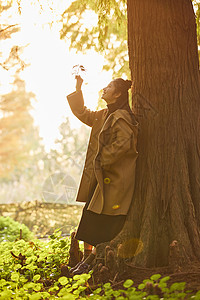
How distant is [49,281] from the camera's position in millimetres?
5488

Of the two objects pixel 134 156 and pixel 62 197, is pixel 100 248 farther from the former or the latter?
pixel 62 197

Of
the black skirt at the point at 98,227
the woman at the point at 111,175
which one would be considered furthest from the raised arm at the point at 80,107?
the black skirt at the point at 98,227

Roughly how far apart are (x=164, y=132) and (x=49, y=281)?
2256mm

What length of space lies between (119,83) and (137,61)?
0.36 m

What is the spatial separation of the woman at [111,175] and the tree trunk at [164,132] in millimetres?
157

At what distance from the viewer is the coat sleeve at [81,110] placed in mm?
6027

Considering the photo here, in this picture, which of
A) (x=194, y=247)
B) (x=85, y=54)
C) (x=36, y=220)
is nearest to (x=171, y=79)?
(x=194, y=247)

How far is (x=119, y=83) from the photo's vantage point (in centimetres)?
551

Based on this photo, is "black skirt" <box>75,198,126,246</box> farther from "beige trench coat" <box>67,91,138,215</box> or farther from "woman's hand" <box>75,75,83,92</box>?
"woman's hand" <box>75,75,83,92</box>

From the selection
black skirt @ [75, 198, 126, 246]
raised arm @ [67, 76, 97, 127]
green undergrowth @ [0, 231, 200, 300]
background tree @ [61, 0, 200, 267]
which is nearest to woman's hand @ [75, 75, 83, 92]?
raised arm @ [67, 76, 97, 127]

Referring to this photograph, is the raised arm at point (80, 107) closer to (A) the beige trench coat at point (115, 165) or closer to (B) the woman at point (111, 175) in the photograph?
(B) the woman at point (111, 175)

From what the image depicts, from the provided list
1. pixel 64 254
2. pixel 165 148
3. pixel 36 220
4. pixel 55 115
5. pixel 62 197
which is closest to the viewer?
pixel 165 148

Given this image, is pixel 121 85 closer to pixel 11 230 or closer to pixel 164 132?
pixel 164 132

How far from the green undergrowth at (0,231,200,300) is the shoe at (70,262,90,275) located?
0.36 ft
